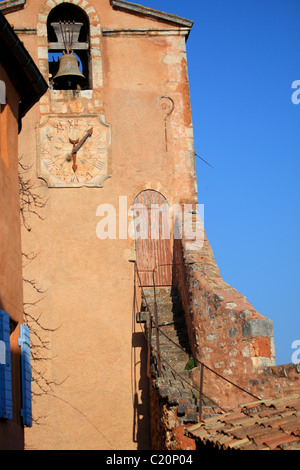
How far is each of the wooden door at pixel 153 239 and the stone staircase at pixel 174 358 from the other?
292mm

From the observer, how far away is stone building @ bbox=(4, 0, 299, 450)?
1538 cm

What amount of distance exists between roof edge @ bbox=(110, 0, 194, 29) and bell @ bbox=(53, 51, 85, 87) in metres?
1.43

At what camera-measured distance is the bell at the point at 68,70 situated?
17.4 m

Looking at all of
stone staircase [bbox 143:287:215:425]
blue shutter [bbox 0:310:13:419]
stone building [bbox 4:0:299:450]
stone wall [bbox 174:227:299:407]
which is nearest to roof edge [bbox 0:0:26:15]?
stone building [bbox 4:0:299:450]

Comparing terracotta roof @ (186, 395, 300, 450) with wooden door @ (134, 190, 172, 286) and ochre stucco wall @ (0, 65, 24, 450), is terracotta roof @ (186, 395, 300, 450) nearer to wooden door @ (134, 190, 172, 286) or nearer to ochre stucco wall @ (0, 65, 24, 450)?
ochre stucco wall @ (0, 65, 24, 450)

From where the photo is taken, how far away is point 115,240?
1700cm

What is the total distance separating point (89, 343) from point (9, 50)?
21.7 ft

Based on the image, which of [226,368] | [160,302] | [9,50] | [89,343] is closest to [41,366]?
[89,343]

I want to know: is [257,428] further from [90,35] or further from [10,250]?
[90,35]

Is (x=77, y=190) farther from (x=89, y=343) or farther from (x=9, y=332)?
(x=9, y=332)

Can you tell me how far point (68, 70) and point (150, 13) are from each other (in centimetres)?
216

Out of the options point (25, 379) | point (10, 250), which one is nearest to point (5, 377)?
point (25, 379)

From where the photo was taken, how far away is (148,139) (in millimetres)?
17719
